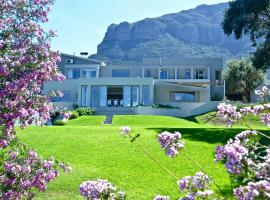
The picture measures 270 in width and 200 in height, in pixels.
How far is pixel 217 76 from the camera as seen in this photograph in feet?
212

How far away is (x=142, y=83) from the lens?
4909 centimetres

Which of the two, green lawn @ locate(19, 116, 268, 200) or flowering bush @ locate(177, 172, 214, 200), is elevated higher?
flowering bush @ locate(177, 172, 214, 200)

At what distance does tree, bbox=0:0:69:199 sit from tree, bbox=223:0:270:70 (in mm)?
25674

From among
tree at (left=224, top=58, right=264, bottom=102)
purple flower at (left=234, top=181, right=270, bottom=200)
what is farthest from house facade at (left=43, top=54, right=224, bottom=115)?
purple flower at (left=234, top=181, right=270, bottom=200)

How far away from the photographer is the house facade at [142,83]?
4906cm

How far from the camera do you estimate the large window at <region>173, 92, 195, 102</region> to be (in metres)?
57.6

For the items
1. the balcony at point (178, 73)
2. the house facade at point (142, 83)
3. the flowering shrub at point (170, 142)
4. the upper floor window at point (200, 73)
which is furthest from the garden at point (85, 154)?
the upper floor window at point (200, 73)

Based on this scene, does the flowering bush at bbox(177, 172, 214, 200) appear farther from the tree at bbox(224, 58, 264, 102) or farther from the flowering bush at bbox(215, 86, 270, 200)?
the tree at bbox(224, 58, 264, 102)

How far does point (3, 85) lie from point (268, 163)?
182 inches

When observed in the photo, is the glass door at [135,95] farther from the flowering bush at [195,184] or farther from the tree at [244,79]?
the flowering bush at [195,184]

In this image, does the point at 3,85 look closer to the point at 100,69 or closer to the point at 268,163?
the point at 268,163

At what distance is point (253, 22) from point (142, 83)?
61.2 ft

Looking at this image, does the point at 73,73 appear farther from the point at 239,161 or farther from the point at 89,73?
the point at 239,161

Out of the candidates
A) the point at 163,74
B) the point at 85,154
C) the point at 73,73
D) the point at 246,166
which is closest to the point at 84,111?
the point at 73,73
